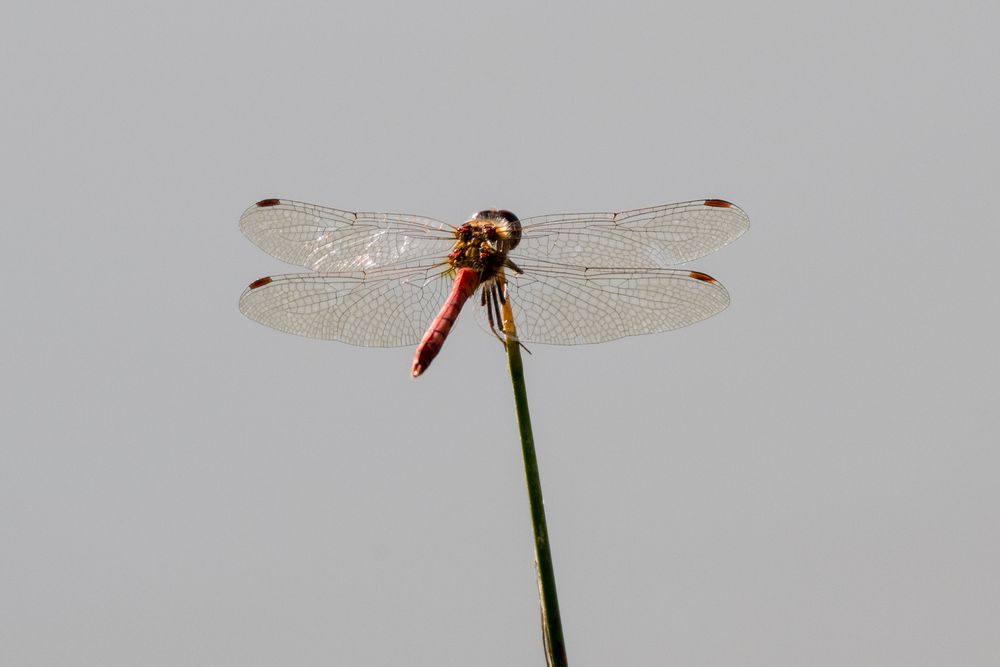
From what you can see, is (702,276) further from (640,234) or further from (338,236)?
(338,236)

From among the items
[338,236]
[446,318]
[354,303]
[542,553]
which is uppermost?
[338,236]

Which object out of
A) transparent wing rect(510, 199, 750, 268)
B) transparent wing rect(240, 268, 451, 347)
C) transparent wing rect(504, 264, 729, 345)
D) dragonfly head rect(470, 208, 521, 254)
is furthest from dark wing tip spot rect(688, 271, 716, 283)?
transparent wing rect(240, 268, 451, 347)

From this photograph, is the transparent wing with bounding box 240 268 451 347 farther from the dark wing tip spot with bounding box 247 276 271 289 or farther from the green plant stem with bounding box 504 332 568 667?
the green plant stem with bounding box 504 332 568 667

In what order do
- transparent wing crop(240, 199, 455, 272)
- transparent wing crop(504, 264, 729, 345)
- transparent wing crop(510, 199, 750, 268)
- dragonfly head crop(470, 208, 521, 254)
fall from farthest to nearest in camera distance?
transparent wing crop(240, 199, 455, 272)
transparent wing crop(510, 199, 750, 268)
transparent wing crop(504, 264, 729, 345)
dragonfly head crop(470, 208, 521, 254)

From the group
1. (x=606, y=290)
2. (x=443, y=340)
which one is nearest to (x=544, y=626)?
(x=443, y=340)

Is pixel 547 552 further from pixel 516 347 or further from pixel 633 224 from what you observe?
pixel 633 224

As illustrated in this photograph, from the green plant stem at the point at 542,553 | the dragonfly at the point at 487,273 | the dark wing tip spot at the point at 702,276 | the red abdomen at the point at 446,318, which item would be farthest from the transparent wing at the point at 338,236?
the green plant stem at the point at 542,553

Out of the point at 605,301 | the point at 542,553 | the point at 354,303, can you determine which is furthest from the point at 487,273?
the point at 542,553
